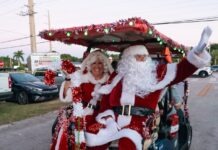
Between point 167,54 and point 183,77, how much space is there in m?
1.08

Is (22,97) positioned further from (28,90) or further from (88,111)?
(88,111)

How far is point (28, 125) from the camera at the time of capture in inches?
347

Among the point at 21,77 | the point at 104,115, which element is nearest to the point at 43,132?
the point at 104,115

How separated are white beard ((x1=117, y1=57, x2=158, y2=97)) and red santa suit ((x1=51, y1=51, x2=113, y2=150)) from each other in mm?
445

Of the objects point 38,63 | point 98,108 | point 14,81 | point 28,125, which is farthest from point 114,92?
point 38,63

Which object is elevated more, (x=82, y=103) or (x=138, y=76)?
(x=138, y=76)

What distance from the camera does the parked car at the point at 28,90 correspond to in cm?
1402

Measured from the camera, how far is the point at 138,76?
13.3 ft

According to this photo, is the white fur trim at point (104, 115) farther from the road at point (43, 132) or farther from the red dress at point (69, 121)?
the road at point (43, 132)

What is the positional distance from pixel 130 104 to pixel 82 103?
0.67m

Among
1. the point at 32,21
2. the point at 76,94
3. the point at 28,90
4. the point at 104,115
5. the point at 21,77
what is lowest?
the point at 28,90

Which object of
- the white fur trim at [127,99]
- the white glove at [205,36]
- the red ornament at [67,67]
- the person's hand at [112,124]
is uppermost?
the white glove at [205,36]

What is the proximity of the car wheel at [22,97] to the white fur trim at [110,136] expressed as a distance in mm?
10552

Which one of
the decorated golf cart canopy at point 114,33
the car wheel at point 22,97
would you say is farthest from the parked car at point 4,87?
the decorated golf cart canopy at point 114,33
